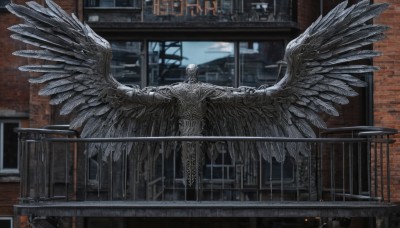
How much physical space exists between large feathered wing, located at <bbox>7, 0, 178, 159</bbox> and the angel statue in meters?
0.01

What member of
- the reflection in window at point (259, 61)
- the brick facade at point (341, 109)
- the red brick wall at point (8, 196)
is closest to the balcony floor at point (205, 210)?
Answer: the brick facade at point (341, 109)

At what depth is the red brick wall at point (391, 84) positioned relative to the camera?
38.5ft

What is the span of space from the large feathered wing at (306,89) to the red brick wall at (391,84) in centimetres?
140

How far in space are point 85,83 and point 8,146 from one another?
4022mm

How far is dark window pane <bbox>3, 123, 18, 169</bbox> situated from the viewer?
14070mm

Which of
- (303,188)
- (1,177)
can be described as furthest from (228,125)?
(1,177)

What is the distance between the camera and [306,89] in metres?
10.6

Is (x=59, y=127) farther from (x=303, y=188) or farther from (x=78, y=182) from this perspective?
(x=303, y=188)

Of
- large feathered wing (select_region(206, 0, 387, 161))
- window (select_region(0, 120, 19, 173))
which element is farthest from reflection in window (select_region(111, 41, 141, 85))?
large feathered wing (select_region(206, 0, 387, 161))

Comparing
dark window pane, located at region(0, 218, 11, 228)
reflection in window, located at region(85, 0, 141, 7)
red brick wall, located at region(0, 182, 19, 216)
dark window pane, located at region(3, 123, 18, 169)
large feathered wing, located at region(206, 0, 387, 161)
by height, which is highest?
reflection in window, located at region(85, 0, 141, 7)

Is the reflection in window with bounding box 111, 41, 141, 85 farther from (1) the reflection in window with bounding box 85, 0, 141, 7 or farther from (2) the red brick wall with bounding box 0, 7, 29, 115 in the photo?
(2) the red brick wall with bounding box 0, 7, 29, 115

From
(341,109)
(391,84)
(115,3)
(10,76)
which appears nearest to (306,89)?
(391,84)

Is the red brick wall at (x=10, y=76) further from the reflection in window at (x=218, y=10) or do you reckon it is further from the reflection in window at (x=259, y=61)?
the reflection in window at (x=259, y=61)

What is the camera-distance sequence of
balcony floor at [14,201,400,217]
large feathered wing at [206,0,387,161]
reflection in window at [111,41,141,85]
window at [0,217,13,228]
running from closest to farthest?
balcony floor at [14,201,400,217] < large feathered wing at [206,0,387,161] < reflection in window at [111,41,141,85] < window at [0,217,13,228]
